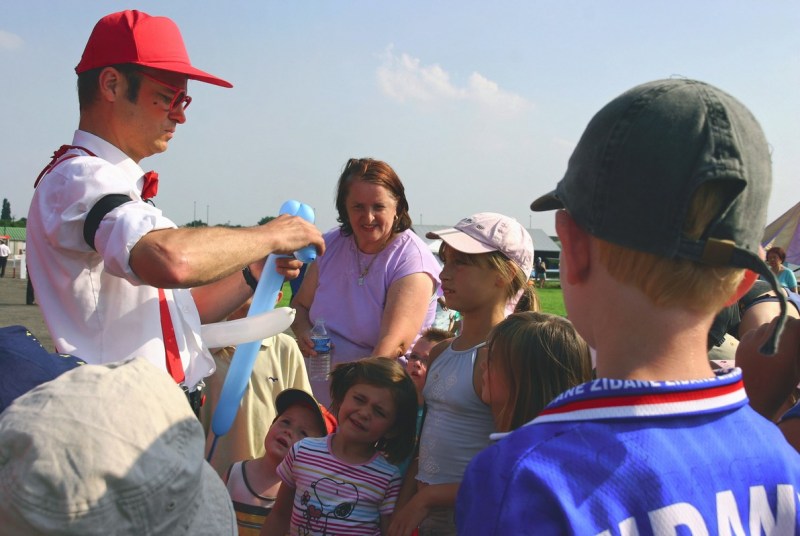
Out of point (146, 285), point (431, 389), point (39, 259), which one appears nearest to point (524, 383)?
point (431, 389)

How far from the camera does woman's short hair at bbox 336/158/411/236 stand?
12.2 ft

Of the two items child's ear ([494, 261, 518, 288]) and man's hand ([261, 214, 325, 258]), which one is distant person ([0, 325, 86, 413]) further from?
child's ear ([494, 261, 518, 288])

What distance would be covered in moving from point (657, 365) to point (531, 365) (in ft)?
3.71

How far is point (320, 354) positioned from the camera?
11.9 ft

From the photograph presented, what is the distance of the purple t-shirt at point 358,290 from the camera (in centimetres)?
362

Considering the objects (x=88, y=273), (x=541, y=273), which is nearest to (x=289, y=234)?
(x=88, y=273)

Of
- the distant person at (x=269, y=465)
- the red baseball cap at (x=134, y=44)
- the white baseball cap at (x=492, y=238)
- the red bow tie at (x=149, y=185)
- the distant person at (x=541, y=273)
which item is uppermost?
the red baseball cap at (x=134, y=44)

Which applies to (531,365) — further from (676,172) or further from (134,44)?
(134,44)

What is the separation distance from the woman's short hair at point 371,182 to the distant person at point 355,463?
1.01 m

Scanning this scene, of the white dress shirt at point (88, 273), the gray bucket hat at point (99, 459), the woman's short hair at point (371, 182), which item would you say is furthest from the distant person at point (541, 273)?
the gray bucket hat at point (99, 459)

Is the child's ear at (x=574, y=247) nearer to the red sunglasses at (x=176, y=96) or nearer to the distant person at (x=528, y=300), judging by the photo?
the red sunglasses at (x=176, y=96)

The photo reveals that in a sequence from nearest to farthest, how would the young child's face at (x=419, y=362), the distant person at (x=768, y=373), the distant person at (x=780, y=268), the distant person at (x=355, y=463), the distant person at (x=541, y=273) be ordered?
the distant person at (x=768, y=373), the distant person at (x=355, y=463), the young child's face at (x=419, y=362), the distant person at (x=780, y=268), the distant person at (x=541, y=273)

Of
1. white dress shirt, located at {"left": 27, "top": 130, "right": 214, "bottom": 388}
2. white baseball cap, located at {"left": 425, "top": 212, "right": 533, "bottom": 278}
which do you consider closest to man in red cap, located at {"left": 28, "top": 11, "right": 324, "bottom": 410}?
white dress shirt, located at {"left": 27, "top": 130, "right": 214, "bottom": 388}

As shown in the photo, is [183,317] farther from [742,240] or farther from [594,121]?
[742,240]
